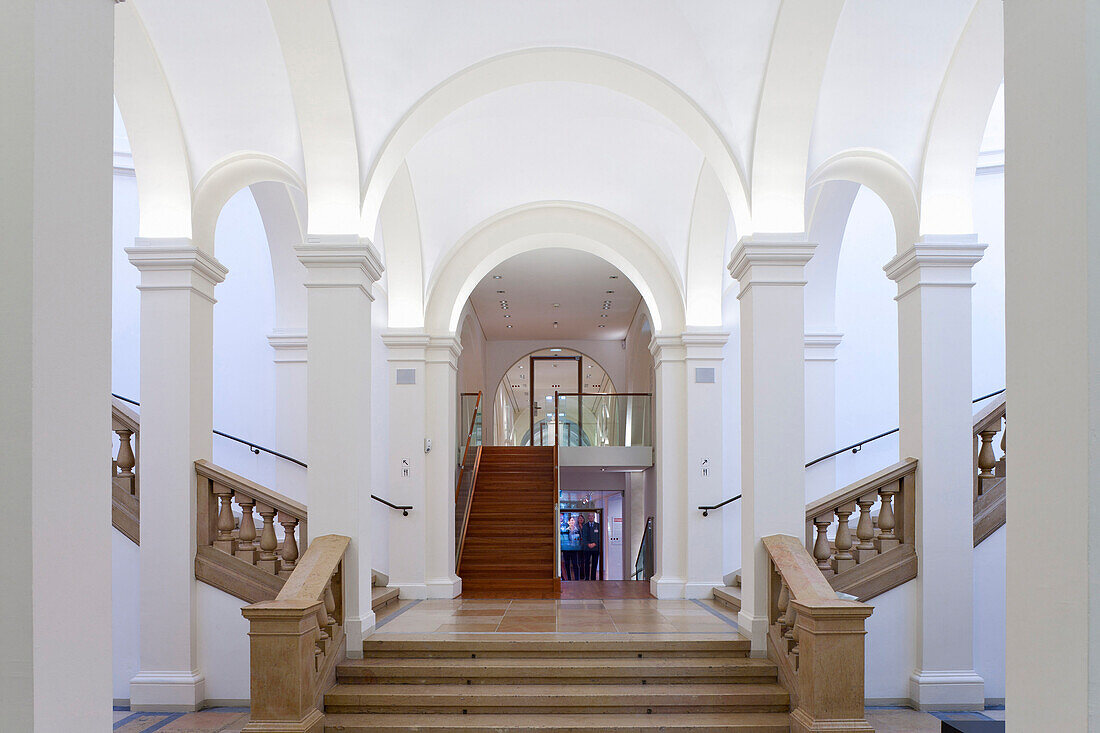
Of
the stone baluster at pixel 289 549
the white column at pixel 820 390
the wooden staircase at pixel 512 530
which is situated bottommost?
the wooden staircase at pixel 512 530

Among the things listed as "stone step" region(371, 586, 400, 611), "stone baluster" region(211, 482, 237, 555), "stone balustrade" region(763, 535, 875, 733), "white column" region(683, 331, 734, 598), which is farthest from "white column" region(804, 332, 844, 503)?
"stone baluster" region(211, 482, 237, 555)

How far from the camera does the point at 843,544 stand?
291 inches

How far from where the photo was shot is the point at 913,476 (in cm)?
738

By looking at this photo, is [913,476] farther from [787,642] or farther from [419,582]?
[419,582]

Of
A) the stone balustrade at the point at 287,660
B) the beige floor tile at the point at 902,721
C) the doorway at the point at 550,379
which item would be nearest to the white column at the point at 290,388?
the stone balustrade at the point at 287,660

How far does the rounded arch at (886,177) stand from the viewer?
7543mm

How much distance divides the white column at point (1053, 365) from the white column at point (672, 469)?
29.0 ft

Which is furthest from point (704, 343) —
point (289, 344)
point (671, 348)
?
point (289, 344)

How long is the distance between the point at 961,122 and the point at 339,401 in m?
5.45

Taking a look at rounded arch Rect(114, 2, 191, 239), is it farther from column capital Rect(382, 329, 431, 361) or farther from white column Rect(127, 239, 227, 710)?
column capital Rect(382, 329, 431, 361)

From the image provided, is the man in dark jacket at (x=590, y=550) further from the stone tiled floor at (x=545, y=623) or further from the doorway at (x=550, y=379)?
the stone tiled floor at (x=545, y=623)

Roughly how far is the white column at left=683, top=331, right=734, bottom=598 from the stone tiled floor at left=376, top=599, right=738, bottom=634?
1.65ft

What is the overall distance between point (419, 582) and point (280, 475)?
7.19 feet

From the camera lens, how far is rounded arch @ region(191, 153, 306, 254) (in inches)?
298
